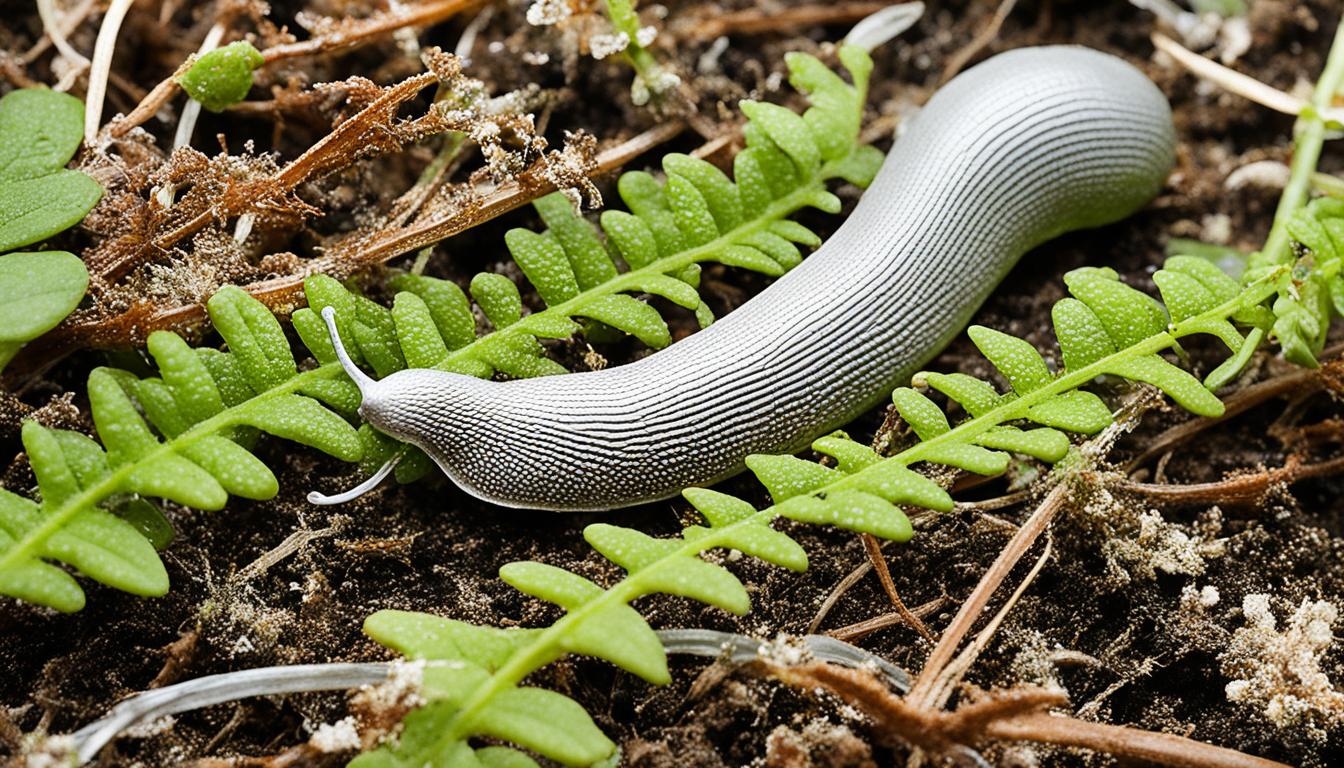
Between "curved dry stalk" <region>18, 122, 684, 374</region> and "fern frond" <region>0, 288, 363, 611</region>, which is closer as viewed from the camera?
"fern frond" <region>0, 288, 363, 611</region>

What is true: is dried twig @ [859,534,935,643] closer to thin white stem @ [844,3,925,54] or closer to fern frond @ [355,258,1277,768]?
fern frond @ [355,258,1277,768]

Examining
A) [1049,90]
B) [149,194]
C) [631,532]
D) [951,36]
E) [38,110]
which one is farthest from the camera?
[951,36]

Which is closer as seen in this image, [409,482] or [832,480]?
[832,480]

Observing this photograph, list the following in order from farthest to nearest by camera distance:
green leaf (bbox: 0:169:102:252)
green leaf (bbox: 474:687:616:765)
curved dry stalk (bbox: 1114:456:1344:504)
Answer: curved dry stalk (bbox: 1114:456:1344:504) → green leaf (bbox: 0:169:102:252) → green leaf (bbox: 474:687:616:765)

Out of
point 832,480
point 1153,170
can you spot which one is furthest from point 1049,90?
point 832,480

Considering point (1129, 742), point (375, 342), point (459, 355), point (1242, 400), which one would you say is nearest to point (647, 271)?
point (459, 355)

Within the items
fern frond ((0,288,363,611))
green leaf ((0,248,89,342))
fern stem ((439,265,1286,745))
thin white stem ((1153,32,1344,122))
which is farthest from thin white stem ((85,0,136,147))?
thin white stem ((1153,32,1344,122))

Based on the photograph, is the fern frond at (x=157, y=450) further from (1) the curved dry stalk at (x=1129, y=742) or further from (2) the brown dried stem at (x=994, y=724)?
(1) the curved dry stalk at (x=1129, y=742)

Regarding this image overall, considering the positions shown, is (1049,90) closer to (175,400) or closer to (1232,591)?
(1232,591)
